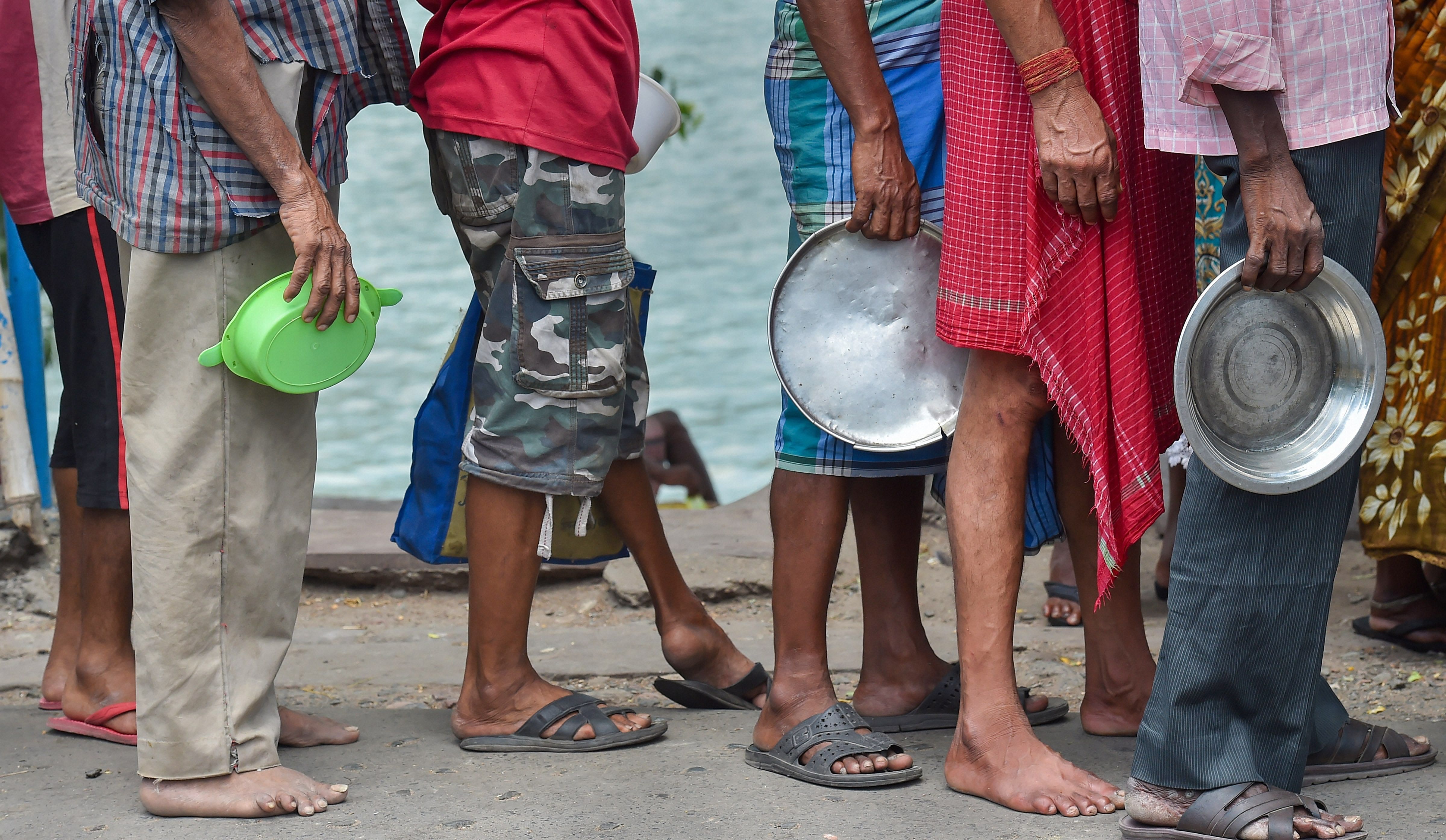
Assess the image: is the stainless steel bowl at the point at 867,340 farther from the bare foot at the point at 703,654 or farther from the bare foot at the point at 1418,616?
the bare foot at the point at 1418,616

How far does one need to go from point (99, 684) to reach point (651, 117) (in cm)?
155

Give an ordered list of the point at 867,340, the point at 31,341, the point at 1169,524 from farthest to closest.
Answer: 1. the point at 31,341
2. the point at 1169,524
3. the point at 867,340

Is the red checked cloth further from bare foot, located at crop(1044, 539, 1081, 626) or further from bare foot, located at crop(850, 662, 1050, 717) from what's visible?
bare foot, located at crop(1044, 539, 1081, 626)

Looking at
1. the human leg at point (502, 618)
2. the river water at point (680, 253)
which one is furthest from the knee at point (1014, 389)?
the river water at point (680, 253)

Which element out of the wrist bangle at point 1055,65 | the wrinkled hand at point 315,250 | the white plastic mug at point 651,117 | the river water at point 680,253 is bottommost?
the river water at point 680,253

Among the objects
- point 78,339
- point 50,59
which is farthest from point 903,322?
point 50,59

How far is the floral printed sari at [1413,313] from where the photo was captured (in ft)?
8.67

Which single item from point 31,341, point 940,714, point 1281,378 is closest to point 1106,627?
point 940,714

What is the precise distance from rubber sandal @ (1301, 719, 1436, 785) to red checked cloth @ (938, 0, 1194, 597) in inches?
18.5

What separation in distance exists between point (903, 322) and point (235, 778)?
1.30 m

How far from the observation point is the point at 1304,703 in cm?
206

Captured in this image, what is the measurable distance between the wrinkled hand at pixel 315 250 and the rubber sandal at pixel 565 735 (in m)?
0.82

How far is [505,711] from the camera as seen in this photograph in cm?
259

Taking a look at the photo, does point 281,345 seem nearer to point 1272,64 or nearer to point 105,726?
point 105,726
